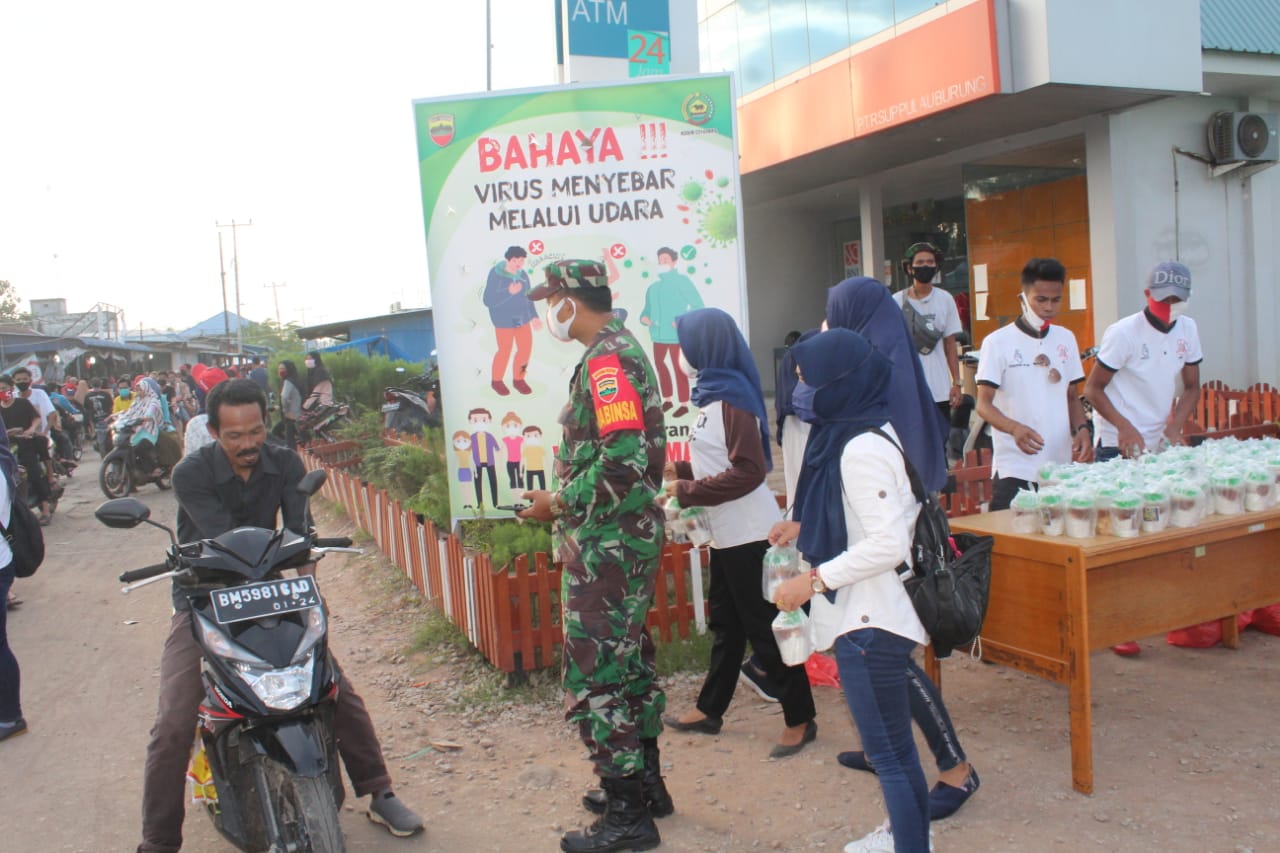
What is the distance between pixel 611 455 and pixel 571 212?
2.62 meters

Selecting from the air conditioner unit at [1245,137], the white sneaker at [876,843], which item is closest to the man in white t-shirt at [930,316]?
the white sneaker at [876,843]

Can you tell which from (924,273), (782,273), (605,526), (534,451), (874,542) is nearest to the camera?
(874,542)

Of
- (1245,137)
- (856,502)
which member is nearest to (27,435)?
(856,502)

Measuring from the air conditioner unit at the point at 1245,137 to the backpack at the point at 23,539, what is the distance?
13108mm

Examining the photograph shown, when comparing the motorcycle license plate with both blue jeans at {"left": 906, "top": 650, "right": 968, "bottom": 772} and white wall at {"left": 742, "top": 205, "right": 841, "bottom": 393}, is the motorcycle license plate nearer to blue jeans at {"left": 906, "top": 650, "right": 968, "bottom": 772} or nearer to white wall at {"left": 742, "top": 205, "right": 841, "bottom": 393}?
blue jeans at {"left": 906, "top": 650, "right": 968, "bottom": 772}

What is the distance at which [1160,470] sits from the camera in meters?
3.96

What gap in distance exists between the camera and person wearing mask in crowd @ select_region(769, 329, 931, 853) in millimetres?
2836

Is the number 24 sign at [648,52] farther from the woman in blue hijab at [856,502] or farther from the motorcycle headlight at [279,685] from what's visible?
the motorcycle headlight at [279,685]

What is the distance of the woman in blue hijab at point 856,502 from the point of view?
110 inches

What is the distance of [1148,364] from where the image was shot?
5.15 meters

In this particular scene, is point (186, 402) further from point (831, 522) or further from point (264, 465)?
point (831, 522)

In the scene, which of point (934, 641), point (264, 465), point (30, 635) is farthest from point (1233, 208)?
point (30, 635)

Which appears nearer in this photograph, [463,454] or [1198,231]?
[463,454]

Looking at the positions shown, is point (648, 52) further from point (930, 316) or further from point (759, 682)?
point (759, 682)
